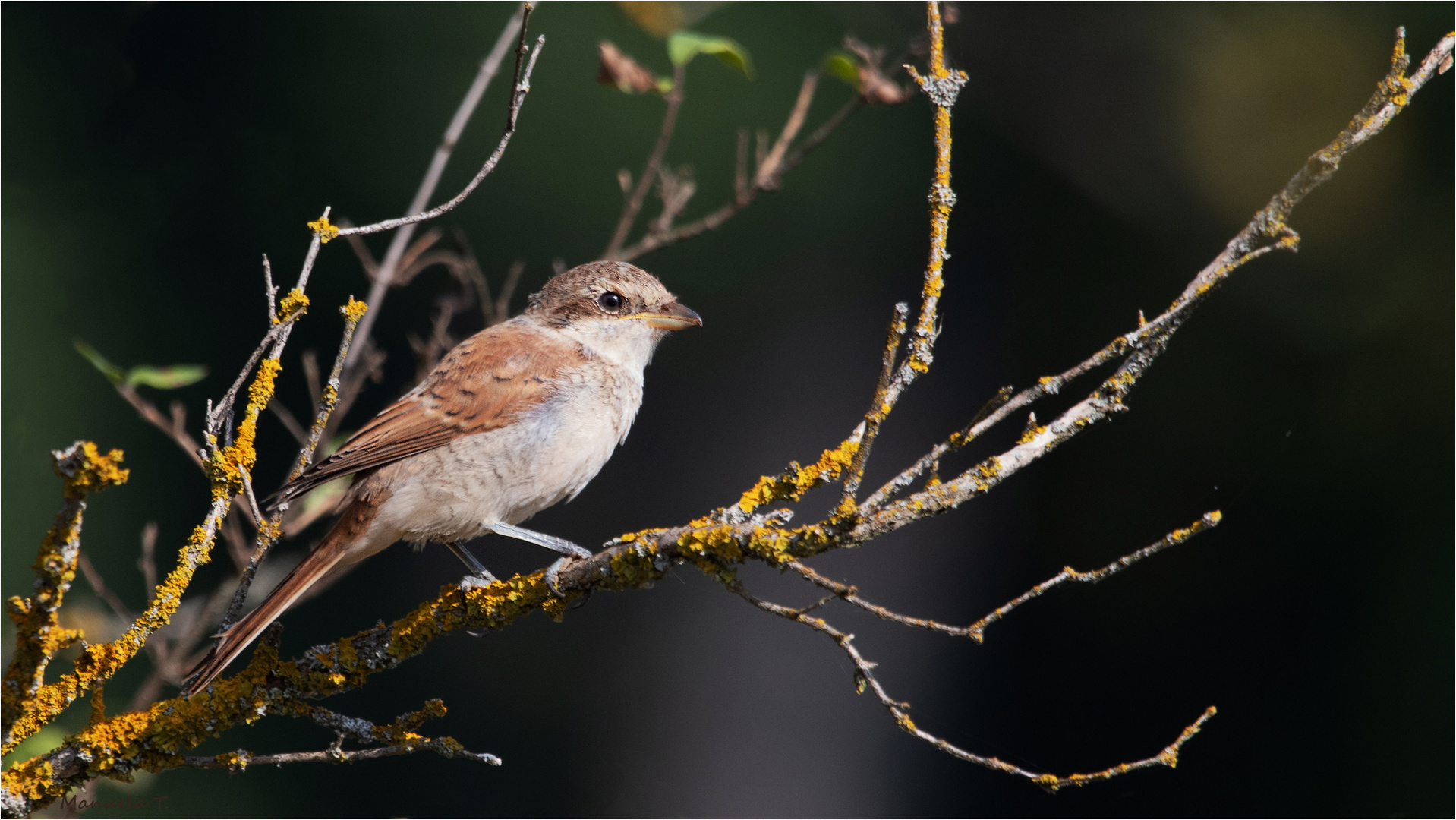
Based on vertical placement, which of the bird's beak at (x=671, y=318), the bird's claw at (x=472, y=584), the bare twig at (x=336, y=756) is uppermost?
the bird's beak at (x=671, y=318)

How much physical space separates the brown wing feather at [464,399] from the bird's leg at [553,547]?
1.15ft

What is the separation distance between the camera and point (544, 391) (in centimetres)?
355

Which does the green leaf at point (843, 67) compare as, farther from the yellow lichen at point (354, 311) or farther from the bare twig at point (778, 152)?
the yellow lichen at point (354, 311)

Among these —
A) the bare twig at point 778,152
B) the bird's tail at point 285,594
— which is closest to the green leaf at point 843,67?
the bare twig at point 778,152

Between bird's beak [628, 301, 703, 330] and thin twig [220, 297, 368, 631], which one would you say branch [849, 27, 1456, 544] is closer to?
thin twig [220, 297, 368, 631]

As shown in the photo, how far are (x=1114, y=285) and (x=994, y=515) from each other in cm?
168

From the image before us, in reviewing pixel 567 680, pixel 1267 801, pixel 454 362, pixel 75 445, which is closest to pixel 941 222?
pixel 75 445

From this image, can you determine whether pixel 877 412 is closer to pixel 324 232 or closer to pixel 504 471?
pixel 324 232

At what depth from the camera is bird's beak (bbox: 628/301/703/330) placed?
12.5 feet

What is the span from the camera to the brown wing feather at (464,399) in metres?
3.31

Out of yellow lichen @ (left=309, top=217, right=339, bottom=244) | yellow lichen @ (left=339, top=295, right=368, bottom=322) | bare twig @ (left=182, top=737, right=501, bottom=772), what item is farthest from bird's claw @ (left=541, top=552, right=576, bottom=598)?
yellow lichen @ (left=309, top=217, right=339, bottom=244)

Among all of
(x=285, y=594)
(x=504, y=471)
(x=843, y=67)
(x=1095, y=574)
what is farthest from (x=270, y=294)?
(x=843, y=67)

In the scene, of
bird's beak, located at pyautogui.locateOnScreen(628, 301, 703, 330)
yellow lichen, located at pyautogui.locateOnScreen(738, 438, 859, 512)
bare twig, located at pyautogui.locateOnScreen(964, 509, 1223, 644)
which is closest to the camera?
bare twig, located at pyautogui.locateOnScreen(964, 509, 1223, 644)

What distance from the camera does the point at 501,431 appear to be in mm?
3465
